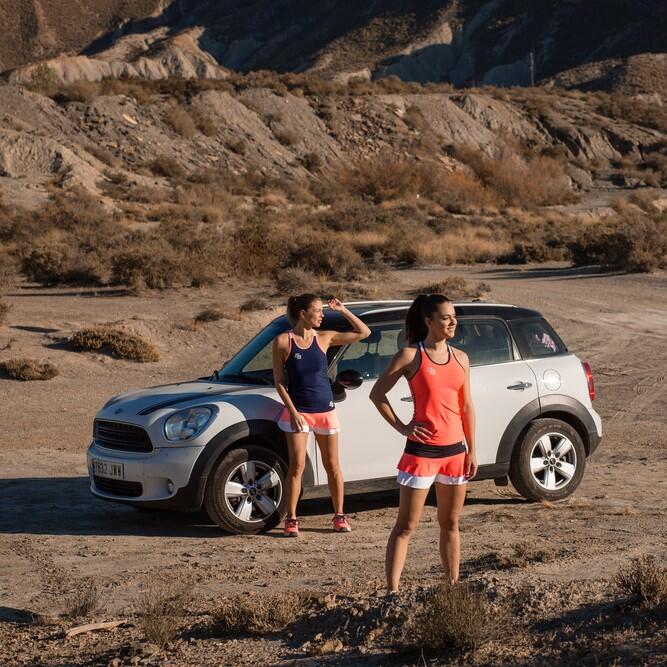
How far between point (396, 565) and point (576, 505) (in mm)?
3808

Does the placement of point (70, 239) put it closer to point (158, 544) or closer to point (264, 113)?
point (158, 544)

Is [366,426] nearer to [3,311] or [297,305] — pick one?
[297,305]

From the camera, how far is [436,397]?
20.1 ft

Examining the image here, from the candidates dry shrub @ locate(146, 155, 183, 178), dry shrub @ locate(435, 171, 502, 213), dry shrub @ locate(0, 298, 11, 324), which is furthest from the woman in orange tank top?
dry shrub @ locate(146, 155, 183, 178)

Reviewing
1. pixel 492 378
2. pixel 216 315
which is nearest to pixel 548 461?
pixel 492 378

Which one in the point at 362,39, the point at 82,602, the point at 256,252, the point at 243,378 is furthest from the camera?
the point at 362,39

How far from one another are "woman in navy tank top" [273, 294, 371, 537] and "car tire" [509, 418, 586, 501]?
6.09ft

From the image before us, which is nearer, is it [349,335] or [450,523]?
[450,523]

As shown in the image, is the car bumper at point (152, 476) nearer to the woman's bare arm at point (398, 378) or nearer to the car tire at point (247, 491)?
the car tire at point (247, 491)

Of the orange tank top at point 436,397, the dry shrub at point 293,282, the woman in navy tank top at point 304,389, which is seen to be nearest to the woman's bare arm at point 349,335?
the woman in navy tank top at point 304,389

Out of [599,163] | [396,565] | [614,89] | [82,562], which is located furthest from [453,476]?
[614,89]

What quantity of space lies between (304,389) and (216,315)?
41.7ft

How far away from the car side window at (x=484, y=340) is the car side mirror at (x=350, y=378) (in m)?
1.40

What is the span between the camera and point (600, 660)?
4.93 meters
